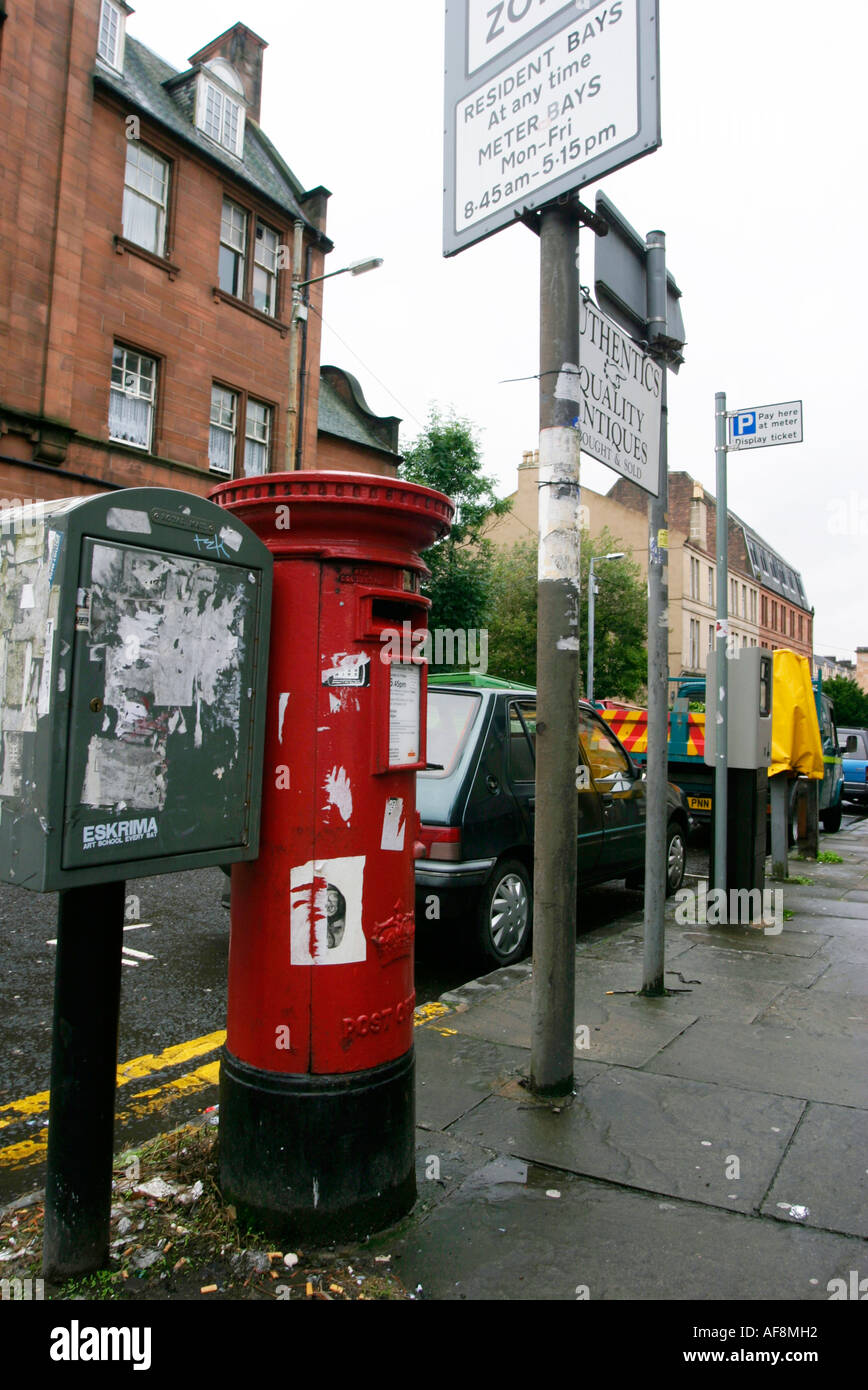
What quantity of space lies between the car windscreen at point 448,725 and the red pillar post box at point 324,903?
298 centimetres

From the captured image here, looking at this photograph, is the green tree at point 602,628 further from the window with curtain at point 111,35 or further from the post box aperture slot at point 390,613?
the post box aperture slot at point 390,613

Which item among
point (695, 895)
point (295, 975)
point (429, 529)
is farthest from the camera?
point (695, 895)

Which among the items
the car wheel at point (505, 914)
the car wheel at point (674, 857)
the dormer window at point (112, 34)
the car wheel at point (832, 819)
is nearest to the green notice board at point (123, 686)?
the car wheel at point (505, 914)

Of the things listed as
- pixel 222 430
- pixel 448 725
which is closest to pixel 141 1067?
pixel 448 725

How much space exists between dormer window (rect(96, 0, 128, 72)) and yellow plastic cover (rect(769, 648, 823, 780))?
15.7 metres

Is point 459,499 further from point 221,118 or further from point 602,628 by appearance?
point 602,628

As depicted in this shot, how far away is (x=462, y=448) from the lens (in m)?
25.7

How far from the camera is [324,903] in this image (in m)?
2.59

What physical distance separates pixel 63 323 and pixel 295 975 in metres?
14.6

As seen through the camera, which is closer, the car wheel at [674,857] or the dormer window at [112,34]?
the car wheel at [674,857]

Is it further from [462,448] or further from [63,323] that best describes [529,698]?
[462,448]

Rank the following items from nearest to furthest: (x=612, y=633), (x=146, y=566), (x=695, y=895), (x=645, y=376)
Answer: (x=146, y=566) < (x=645, y=376) < (x=695, y=895) < (x=612, y=633)

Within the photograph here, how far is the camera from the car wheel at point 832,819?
16688 mm

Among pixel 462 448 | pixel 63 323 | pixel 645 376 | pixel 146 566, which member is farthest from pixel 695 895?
pixel 462 448
